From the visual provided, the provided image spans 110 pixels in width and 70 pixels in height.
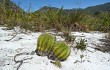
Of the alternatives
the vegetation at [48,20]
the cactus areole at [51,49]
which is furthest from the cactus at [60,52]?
the vegetation at [48,20]

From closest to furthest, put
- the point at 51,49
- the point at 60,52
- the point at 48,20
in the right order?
the point at 60,52 < the point at 51,49 < the point at 48,20

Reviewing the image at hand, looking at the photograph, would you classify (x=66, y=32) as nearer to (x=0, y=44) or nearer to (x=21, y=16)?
(x=0, y=44)

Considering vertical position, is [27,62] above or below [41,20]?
below

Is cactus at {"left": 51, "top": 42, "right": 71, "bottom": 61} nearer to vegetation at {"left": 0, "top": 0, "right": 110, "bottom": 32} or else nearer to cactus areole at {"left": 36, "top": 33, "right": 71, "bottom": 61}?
cactus areole at {"left": 36, "top": 33, "right": 71, "bottom": 61}

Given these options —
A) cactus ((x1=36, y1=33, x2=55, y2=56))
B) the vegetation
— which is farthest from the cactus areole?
the vegetation

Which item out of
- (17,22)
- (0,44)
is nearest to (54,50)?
(0,44)

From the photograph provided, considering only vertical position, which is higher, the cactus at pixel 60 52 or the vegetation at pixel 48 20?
the vegetation at pixel 48 20

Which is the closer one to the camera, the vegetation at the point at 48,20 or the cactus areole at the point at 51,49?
the cactus areole at the point at 51,49

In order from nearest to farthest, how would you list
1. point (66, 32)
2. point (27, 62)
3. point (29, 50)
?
point (27, 62) < point (29, 50) < point (66, 32)

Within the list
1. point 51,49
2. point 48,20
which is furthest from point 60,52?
point 48,20

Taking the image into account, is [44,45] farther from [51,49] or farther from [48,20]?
[48,20]

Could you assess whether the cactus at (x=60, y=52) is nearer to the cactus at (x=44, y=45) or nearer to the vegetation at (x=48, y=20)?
the cactus at (x=44, y=45)

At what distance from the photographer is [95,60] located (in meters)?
3.04

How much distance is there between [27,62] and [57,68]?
0.36 metres
